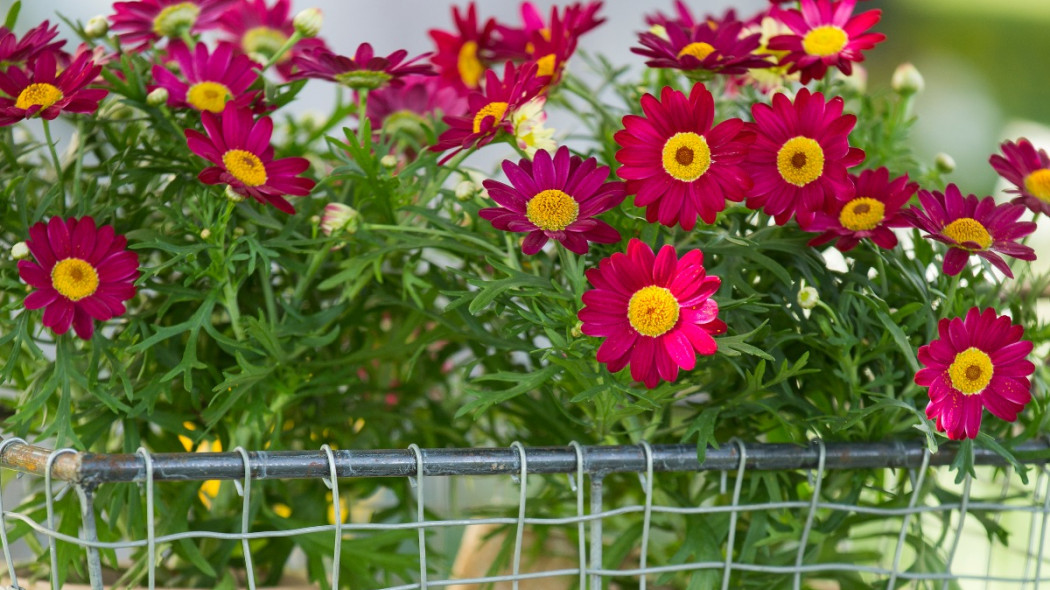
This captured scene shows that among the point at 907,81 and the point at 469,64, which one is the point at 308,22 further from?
the point at 907,81

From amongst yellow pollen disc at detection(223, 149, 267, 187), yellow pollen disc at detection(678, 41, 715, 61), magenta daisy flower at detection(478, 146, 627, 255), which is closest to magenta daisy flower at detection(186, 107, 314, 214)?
yellow pollen disc at detection(223, 149, 267, 187)

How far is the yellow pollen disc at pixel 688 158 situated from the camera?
0.43 m

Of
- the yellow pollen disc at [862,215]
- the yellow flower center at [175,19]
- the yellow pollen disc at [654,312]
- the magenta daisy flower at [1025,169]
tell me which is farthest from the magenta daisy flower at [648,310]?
the yellow flower center at [175,19]

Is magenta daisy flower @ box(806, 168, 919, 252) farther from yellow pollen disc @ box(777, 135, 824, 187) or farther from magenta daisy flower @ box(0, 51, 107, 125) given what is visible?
magenta daisy flower @ box(0, 51, 107, 125)

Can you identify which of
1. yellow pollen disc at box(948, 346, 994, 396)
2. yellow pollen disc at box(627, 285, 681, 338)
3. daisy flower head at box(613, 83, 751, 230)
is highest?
daisy flower head at box(613, 83, 751, 230)

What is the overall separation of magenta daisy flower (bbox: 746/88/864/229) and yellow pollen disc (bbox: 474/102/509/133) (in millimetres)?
122

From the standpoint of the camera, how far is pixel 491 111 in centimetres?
47

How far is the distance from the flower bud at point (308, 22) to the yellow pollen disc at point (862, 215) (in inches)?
12.7

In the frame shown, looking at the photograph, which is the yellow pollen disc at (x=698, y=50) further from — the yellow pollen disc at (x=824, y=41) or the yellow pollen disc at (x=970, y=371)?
the yellow pollen disc at (x=970, y=371)

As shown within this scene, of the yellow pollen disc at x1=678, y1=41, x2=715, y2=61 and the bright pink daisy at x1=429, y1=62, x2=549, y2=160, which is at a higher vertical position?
the yellow pollen disc at x1=678, y1=41, x2=715, y2=61

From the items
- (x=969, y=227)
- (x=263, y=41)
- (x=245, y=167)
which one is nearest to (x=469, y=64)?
(x=263, y=41)

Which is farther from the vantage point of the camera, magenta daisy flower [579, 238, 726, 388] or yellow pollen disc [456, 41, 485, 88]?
yellow pollen disc [456, 41, 485, 88]

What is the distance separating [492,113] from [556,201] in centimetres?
7

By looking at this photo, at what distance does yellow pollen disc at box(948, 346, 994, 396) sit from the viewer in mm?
437
